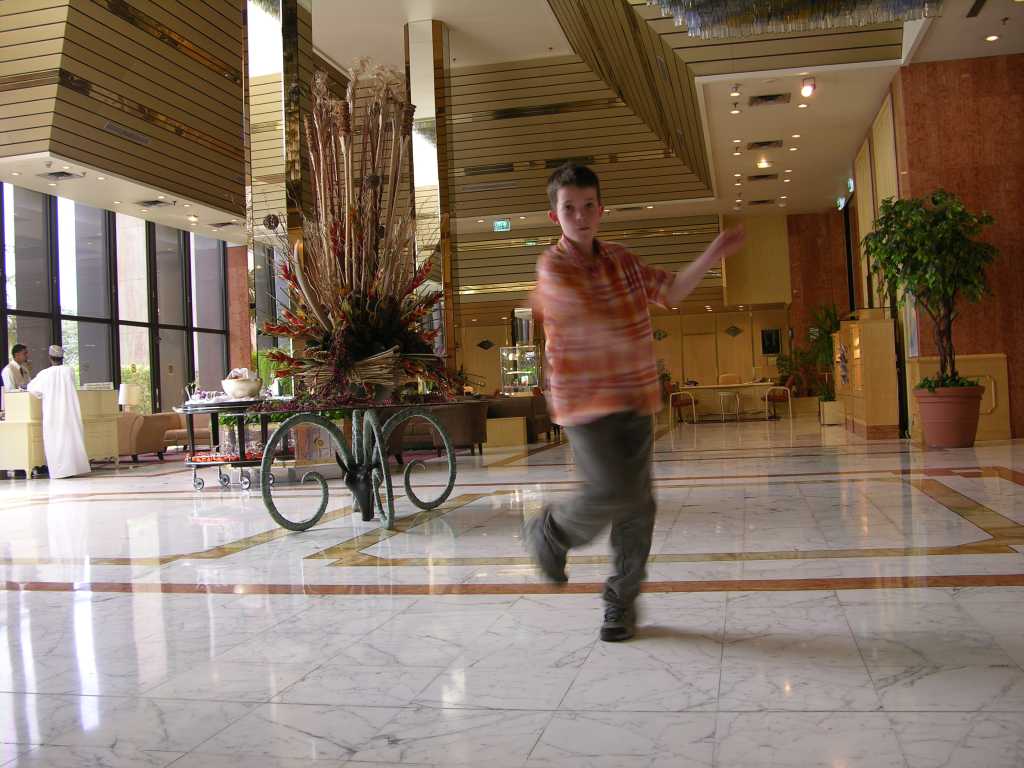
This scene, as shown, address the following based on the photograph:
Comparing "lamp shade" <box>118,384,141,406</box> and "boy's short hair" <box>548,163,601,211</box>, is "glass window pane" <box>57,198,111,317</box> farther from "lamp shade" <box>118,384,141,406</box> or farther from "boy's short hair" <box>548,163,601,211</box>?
"boy's short hair" <box>548,163,601,211</box>

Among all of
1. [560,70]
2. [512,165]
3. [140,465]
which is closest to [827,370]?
[512,165]

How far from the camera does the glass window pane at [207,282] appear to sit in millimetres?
18266

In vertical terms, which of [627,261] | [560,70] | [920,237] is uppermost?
[560,70]

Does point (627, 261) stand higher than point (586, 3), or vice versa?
point (586, 3)

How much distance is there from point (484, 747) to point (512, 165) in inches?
524

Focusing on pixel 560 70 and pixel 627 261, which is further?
pixel 560 70

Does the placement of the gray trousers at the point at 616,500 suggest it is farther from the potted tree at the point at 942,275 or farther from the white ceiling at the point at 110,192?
the white ceiling at the point at 110,192

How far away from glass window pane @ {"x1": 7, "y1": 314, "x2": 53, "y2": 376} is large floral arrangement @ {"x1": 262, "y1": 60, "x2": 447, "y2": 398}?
33.1 ft

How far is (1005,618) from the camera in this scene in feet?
7.91

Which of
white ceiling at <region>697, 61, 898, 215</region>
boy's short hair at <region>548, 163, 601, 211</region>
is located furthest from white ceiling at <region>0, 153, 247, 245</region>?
boy's short hair at <region>548, 163, 601, 211</region>

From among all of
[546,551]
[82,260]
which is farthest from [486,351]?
[546,551]

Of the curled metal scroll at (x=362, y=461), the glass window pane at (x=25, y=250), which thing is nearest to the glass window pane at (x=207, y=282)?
the glass window pane at (x=25, y=250)

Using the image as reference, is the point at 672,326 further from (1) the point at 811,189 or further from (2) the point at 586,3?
(2) the point at 586,3

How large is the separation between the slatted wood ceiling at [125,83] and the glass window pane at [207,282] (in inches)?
216
